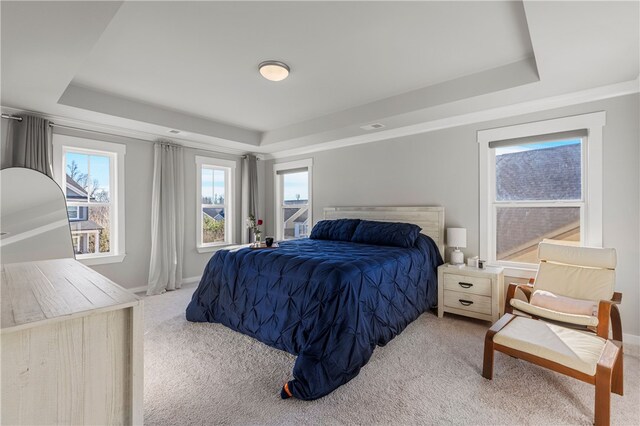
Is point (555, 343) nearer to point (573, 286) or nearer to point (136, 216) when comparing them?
point (573, 286)

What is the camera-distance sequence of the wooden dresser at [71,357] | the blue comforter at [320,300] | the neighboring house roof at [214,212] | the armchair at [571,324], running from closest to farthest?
the wooden dresser at [71,357], the armchair at [571,324], the blue comforter at [320,300], the neighboring house roof at [214,212]

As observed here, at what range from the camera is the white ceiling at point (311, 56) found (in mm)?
1903

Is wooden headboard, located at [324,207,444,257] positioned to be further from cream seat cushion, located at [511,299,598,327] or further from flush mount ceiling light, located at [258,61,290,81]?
flush mount ceiling light, located at [258,61,290,81]

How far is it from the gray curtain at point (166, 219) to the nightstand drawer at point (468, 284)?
12.6 feet

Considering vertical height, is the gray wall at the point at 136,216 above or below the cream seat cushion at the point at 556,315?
above

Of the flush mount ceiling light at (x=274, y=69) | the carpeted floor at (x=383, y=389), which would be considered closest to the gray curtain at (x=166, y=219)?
the carpeted floor at (x=383, y=389)

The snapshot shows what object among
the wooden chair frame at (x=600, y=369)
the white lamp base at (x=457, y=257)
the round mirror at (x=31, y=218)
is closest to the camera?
the wooden chair frame at (x=600, y=369)

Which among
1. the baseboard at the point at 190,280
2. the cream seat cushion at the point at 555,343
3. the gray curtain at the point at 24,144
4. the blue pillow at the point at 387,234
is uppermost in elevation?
the gray curtain at the point at 24,144

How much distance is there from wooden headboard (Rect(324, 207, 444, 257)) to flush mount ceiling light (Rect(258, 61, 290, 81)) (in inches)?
93.2

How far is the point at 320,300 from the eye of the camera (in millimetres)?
2248

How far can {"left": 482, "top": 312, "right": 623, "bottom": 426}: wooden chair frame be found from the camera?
1.61 metres

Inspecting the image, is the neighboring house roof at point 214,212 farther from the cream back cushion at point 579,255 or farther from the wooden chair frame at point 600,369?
the cream back cushion at point 579,255

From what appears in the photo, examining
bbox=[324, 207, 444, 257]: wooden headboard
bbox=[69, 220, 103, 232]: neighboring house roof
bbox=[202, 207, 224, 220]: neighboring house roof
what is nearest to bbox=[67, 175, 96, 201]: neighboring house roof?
bbox=[69, 220, 103, 232]: neighboring house roof

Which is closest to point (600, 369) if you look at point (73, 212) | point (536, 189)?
point (536, 189)
